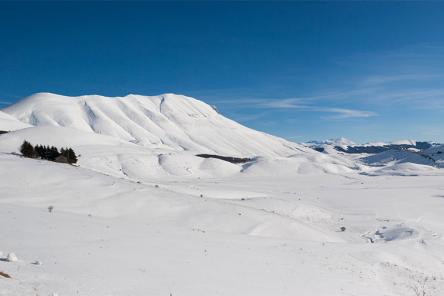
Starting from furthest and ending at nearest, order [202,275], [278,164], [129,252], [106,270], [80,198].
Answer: [278,164] → [80,198] → [129,252] → [202,275] → [106,270]

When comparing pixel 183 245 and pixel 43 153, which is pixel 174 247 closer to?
pixel 183 245

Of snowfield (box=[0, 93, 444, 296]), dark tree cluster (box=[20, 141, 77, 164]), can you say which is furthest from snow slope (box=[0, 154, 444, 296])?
dark tree cluster (box=[20, 141, 77, 164])

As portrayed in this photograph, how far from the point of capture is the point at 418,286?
2130 centimetres

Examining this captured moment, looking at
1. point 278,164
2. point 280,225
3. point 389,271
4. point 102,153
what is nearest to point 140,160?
point 102,153

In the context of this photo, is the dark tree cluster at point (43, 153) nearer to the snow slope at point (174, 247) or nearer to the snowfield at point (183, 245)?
the snowfield at point (183, 245)

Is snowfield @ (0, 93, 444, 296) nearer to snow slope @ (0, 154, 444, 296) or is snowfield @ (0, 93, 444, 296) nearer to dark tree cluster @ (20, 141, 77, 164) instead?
snow slope @ (0, 154, 444, 296)

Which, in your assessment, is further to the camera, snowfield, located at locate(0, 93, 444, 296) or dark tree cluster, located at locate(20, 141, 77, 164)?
dark tree cluster, located at locate(20, 141, 77, 164)

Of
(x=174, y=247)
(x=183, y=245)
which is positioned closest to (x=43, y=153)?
(x=183, y=245)

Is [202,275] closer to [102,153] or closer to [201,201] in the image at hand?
[201,201]

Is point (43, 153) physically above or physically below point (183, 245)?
above

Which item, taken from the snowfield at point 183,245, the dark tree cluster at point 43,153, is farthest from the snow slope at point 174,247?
the dark tree cluster at point 43,153

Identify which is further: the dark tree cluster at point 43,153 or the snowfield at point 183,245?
the dark tree cluster at point 43,153

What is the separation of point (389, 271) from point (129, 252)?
13729 mm

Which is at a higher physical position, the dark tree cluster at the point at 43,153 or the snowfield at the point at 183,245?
the dark tree cluster at the point at 43,153
